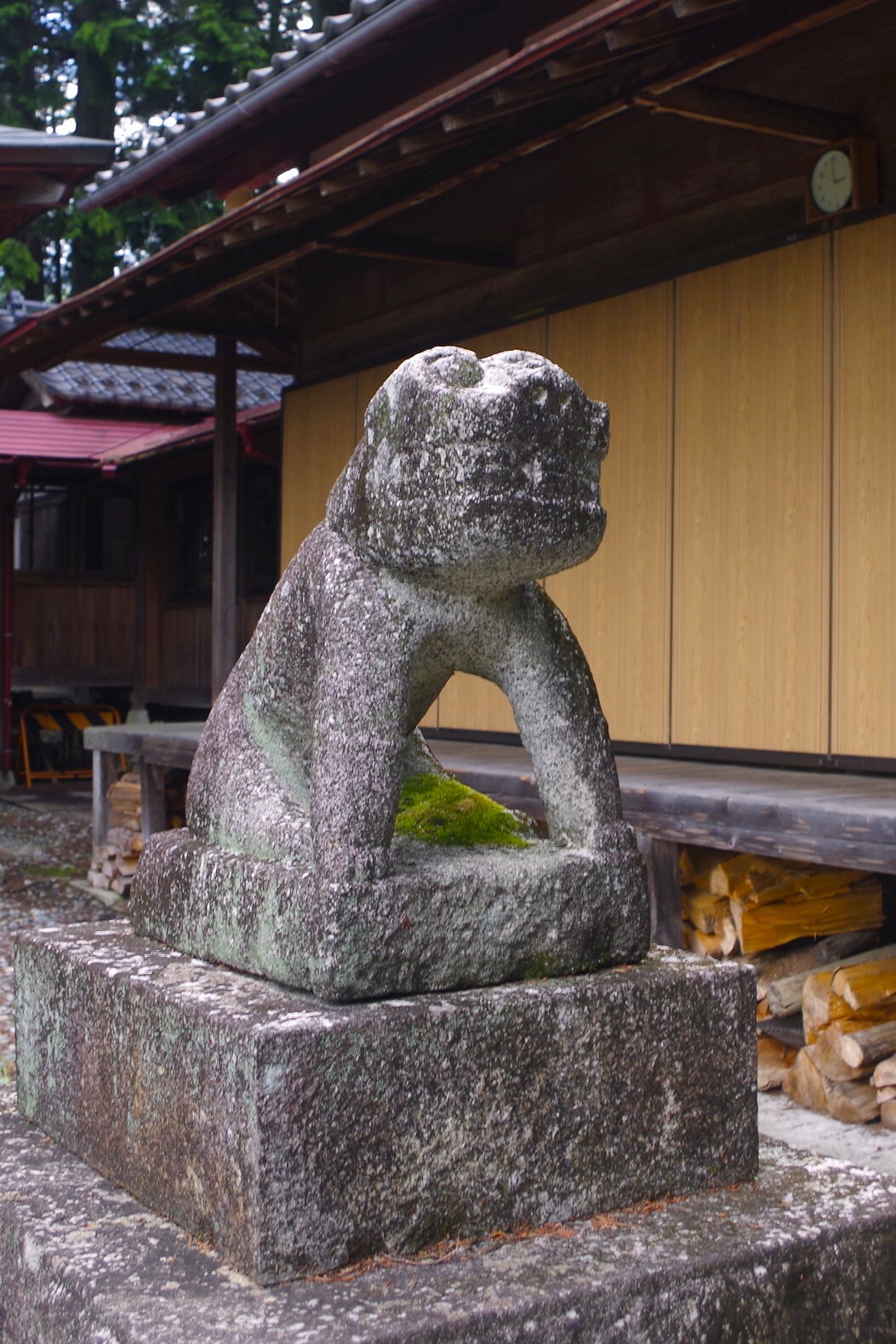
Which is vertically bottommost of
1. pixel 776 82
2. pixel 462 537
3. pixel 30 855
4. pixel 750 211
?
pixel 30 855

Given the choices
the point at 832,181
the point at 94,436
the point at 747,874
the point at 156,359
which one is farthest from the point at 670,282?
the point at 94,436

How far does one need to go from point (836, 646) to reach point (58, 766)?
12.0m

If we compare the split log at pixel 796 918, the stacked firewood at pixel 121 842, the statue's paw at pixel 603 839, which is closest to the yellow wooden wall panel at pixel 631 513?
the split log at pixel 796 918

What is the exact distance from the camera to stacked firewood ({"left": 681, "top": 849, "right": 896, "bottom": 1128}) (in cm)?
474

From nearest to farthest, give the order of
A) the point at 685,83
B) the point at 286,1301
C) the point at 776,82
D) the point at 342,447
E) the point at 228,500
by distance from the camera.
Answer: the point at 286,1301 < the point at 685,83 < the point at 776,82 < the point at 342,447 < the point at 228,500

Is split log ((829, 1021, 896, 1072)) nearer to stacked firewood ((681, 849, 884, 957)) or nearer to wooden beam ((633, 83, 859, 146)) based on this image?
stacked firewood ((681, 849, 884, 957))

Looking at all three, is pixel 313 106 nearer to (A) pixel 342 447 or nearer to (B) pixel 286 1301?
(A) pixel 342 447

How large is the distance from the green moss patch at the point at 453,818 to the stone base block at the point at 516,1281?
75 centimetres

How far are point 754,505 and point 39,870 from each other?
6.00 meters

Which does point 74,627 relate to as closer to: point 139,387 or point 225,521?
point 139,387

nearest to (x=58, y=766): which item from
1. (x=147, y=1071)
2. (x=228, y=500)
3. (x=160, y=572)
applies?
(x=160, y=572)

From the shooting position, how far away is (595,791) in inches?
103

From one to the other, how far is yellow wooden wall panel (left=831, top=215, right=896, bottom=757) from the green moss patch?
3161 mm

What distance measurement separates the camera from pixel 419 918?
2.37 meters
